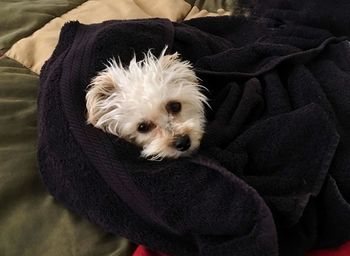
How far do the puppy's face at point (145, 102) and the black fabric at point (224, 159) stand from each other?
0.04 meters

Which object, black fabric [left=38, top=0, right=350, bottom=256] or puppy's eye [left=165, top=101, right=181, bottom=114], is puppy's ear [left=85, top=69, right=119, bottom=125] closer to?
black fabric [left=38, top=0, right=350, bottom=256]

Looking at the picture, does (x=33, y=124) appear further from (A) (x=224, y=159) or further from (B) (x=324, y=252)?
(B) (x=324, y=252)

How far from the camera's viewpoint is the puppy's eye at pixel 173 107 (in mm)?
1137

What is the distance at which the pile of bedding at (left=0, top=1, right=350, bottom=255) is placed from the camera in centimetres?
91

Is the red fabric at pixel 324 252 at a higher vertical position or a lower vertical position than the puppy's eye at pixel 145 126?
lower

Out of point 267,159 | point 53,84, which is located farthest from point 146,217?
point 53,84

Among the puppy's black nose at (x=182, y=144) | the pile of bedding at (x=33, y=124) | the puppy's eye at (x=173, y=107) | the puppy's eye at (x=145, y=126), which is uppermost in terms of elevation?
the puppy's black nose at (x=182, y=144)

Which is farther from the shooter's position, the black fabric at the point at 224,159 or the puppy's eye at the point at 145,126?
the puppy's eye at the point at 145,126

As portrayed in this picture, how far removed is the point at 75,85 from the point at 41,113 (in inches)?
4.5

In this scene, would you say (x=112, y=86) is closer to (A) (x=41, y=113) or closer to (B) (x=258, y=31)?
(A) (x=41, y=113)

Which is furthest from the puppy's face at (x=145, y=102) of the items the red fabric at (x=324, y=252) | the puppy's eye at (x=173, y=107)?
the red fabric at (x=324, y=252)

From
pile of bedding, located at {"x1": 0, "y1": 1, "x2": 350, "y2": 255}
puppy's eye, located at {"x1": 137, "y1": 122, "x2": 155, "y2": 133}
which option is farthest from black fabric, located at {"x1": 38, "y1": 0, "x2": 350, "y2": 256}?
puppy's eye, located at {"x1": 137, "y1": 122, "x2": 155, "y2": 133}

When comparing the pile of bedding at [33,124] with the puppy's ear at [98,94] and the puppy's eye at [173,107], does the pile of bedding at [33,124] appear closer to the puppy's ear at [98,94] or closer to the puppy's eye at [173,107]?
the puppy's ear at [98,94]

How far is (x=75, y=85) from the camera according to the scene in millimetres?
1081
